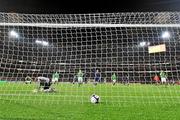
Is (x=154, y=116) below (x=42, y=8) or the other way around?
below

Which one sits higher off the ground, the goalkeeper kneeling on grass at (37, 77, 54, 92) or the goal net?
the goal net

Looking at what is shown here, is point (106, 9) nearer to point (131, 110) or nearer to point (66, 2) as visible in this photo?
point (66, 2)

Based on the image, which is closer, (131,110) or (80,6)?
(131,110)

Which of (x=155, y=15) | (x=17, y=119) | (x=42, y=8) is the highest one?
(x=42, y=8)

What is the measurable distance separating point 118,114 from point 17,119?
2.59 metres

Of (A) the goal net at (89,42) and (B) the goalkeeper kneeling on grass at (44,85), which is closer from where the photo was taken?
(A) the goal net at (89,42)

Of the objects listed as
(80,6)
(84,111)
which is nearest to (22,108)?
(84,111)

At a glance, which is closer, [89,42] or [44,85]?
[89,42]

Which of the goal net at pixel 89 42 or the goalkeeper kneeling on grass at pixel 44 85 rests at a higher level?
the goal net at pixel 89 42

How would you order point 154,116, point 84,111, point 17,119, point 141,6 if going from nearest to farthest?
point 17,119, point 154,116, point 84,111, point 141,6

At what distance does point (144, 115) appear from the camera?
9602 mm

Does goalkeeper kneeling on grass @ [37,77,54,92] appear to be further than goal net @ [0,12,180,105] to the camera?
Yes

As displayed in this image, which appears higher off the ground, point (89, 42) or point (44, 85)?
point (89, 42)

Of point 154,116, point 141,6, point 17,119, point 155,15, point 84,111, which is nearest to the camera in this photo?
point 17,119
